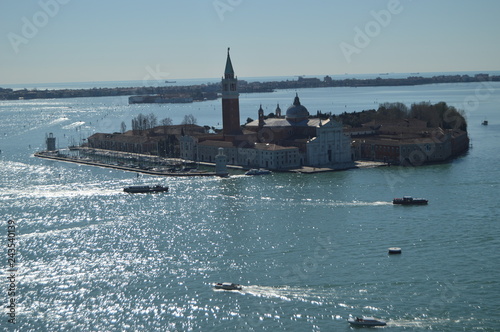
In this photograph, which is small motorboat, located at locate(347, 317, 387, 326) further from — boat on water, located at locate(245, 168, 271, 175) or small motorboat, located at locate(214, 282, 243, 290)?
boat on water, located at locate(245, 168, 271, 175)

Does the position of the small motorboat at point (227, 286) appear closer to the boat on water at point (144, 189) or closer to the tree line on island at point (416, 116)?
the boat on water at point (144, 189)

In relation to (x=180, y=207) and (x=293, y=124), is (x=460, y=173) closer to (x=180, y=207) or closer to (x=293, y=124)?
(x=293, y=124)

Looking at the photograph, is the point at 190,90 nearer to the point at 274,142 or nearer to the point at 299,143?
the point at 274,142

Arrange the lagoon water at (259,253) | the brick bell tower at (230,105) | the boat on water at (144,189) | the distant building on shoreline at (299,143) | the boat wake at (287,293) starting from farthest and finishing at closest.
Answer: the brick bell tower at (230,105) → the distant building on shoreline at (299,143) → the boat on water at (144,189) → the boat wake at (287,293) → the lagoon water at (259,253)

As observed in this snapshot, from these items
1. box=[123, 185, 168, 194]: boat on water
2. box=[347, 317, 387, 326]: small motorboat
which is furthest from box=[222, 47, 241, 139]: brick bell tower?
box=[347, 317, 387, 326]: small motorboat

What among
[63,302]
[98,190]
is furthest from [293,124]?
[63,302]

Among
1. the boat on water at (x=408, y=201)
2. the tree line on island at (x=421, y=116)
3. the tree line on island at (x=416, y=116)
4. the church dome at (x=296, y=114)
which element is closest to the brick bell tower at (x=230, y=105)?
the church dome at (x=296, y=114)

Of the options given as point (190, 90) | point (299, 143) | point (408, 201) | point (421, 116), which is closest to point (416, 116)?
point (421, 116)
